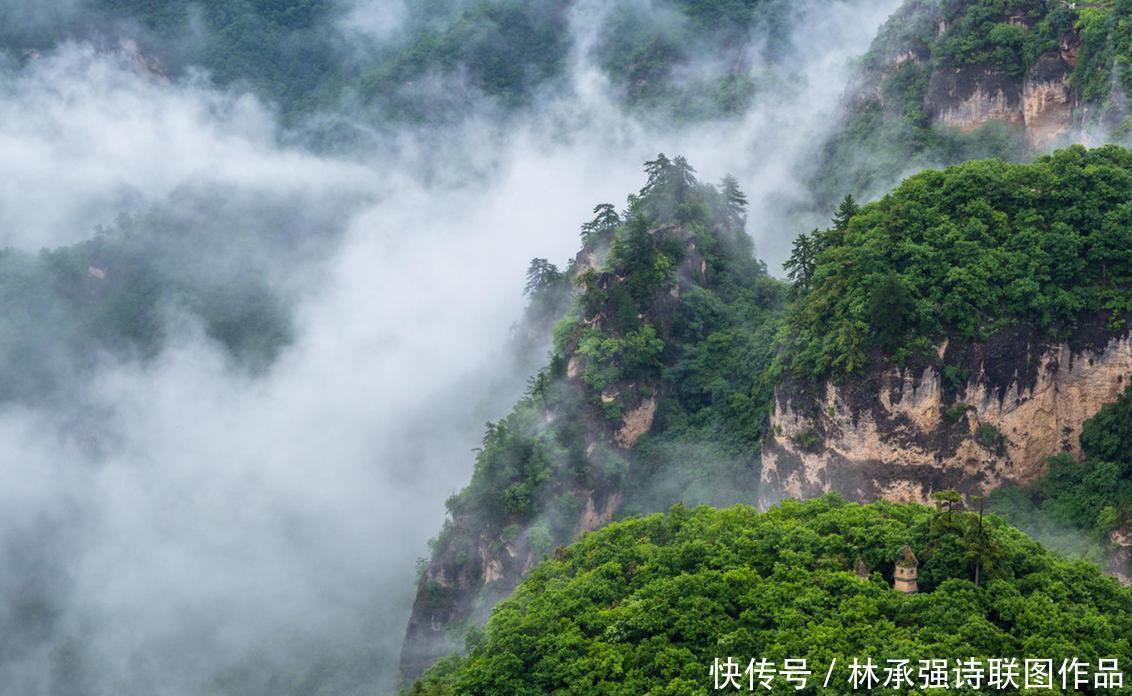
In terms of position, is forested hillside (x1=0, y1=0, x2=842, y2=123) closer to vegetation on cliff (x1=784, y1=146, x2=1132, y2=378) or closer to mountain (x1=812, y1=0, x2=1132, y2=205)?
mountain (x1=812, y1=0, x2=1132, y2=205)

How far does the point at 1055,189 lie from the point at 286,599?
164ft

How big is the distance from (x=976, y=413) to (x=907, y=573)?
14.5m

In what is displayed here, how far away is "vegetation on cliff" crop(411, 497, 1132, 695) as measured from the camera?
4700 centimetres

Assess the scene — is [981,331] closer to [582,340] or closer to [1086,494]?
[1086,494]

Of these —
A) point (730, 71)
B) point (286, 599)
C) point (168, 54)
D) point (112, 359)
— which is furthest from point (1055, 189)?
A: point (168, 54)

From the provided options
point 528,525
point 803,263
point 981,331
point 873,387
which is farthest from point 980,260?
point 528,525

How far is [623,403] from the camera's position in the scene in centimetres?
7725

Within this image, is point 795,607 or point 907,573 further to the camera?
point 907,573

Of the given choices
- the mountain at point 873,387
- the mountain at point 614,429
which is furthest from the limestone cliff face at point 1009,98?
the mountain at point 873,387

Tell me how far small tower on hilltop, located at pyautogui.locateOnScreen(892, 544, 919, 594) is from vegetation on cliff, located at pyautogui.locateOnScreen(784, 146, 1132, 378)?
13.8 m

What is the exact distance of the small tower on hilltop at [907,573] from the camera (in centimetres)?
4959

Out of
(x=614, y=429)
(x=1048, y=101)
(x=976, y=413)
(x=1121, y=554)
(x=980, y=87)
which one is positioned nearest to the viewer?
(x=1121, y=554)

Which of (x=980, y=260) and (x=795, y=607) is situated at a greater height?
(x=980, y=260)

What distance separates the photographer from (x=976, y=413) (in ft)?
204
